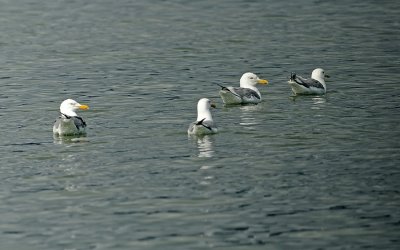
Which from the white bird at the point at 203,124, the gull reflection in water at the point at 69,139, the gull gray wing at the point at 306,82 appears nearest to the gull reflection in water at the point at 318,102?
the gull gray wing at the point at 306,82

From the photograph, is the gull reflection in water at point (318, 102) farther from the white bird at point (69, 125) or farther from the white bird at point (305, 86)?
the white bird at point (69, 125)

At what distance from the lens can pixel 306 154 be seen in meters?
28.8

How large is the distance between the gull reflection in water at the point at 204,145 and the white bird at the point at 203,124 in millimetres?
164

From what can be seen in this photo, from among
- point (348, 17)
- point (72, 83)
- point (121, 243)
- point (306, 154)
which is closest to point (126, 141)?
point (306, 154)

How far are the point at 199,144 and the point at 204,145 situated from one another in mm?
192

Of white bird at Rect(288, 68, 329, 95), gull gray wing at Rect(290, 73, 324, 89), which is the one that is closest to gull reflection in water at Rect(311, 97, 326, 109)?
white bird at Rect(288, 68, 329, 95)

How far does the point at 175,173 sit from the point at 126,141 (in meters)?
4.42

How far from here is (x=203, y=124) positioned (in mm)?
31172

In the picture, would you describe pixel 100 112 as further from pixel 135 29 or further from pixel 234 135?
pixel 135 29

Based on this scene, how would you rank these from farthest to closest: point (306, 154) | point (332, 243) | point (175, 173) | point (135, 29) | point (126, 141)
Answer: point (135, 29), point (126, 141), point (306, 154), point (175, 173), point (332, 243)

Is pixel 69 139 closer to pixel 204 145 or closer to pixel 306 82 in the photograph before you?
pixel 204 145

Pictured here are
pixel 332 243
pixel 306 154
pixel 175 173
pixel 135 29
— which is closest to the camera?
pixel 332 243

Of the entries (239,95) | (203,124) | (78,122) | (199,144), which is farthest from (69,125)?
(239,95)

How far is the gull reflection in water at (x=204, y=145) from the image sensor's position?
95.3 ft
